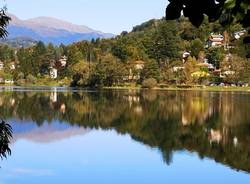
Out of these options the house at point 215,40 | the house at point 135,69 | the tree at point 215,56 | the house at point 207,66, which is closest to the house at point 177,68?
the house at point 207,66

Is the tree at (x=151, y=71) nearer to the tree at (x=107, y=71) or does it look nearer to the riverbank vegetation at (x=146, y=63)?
the riverbank vegetation at (x=146, y=63)

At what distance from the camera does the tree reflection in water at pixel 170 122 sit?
19.6 meters

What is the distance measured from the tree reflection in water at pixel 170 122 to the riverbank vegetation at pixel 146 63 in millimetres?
22134

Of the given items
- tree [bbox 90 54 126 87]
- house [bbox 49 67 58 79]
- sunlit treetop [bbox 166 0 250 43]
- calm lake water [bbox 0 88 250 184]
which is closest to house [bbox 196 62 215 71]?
tree [bbox 90 54 126 87]

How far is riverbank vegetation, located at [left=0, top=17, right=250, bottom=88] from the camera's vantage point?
7294 cm

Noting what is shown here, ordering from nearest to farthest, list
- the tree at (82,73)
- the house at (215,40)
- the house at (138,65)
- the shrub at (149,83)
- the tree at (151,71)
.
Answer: the tree at (151,71) → the shrub at (149,83) → the house at (138,65) → the tree at (82,73) → the house at (215,40)

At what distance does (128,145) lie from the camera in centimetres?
2112

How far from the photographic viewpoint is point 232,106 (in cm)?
3831

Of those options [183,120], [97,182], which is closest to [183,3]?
[97,182]

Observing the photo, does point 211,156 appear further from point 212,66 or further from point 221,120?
point 212,66

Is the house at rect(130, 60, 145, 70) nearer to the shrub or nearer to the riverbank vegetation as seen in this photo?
the riverbank vegetation

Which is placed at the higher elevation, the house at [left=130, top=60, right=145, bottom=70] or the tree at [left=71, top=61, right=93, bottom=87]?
the house at [left=130, top=60, right=145, bottom=70]

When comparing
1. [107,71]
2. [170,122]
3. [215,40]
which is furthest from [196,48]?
[170,122]

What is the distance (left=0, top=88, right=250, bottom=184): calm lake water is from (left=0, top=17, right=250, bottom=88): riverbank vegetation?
26861mm
